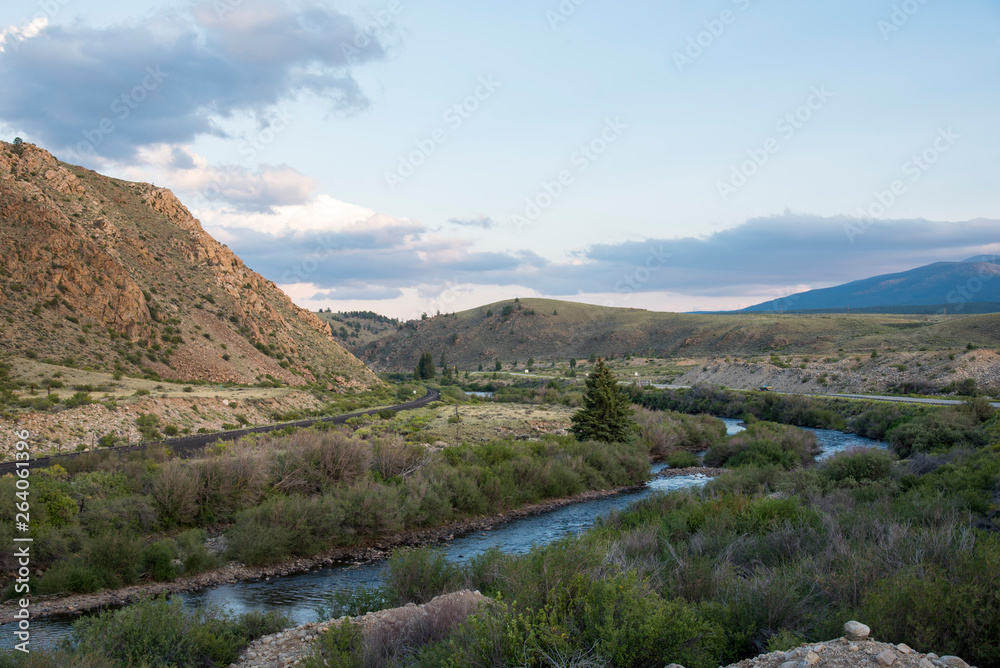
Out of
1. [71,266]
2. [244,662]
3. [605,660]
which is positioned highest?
[71,266]

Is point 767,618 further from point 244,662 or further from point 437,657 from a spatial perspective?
point 244,662

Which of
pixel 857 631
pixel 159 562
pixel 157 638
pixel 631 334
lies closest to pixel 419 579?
pixel 157 638

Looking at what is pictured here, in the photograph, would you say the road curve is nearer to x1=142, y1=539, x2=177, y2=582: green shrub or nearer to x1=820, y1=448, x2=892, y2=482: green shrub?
x1=142, y1=539, x2=177, y2=582: green shrub

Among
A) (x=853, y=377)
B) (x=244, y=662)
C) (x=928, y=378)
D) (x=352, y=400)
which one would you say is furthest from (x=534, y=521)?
(x=853, y=377)

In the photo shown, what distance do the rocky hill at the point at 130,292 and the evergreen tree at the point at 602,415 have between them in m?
30.0

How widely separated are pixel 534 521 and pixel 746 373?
169 feet

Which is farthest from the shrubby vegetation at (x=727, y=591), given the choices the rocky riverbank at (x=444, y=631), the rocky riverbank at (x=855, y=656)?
the rocky riverbank at (x=855, y=656)

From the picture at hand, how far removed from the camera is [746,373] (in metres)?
66.2

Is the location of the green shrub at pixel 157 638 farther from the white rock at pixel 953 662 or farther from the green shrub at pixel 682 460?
the green shrub at pixel 682 460

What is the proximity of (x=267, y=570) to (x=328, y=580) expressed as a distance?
209 centimetres

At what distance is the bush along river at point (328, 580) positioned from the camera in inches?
501

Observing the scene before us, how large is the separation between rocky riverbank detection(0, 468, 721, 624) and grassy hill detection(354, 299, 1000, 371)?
231ft

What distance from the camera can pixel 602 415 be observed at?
34.1m

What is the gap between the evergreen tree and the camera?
33.5 meters
